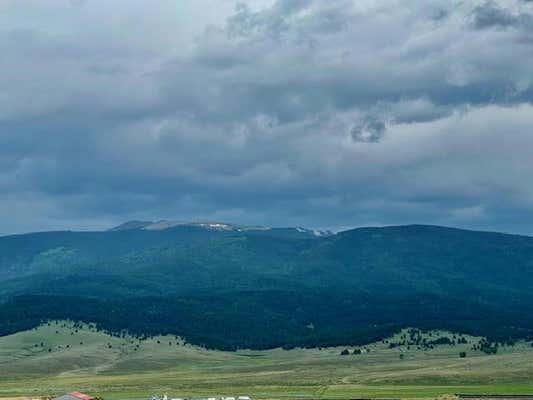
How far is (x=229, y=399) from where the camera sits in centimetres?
19862

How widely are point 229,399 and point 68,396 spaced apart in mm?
28885

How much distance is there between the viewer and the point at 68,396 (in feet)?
635
